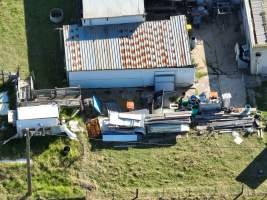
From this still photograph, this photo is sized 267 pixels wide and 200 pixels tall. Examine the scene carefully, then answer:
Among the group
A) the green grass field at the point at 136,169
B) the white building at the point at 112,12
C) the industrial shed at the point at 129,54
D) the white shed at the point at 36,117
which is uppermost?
the white building at the point at 112,12

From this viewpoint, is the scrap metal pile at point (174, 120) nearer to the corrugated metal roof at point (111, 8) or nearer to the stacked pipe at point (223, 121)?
the stacked pipe at point (223, 121)

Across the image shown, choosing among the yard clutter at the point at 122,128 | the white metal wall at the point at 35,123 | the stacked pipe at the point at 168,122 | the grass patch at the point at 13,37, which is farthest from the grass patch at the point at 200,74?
the grass patch at the point at 13,37

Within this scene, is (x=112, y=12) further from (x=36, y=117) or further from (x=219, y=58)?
(x=36, y=117)

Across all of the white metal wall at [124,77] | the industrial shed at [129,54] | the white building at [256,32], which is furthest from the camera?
the white building at [256,32]

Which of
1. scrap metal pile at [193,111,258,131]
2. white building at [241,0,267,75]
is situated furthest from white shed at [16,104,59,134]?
white building at [241,0,267,75]

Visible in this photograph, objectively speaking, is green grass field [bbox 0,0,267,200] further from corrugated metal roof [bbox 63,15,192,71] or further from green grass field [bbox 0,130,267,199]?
corrugated metal roof [bbox 63,15,192,71]

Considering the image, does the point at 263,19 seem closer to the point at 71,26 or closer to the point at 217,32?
the point at 217,32
